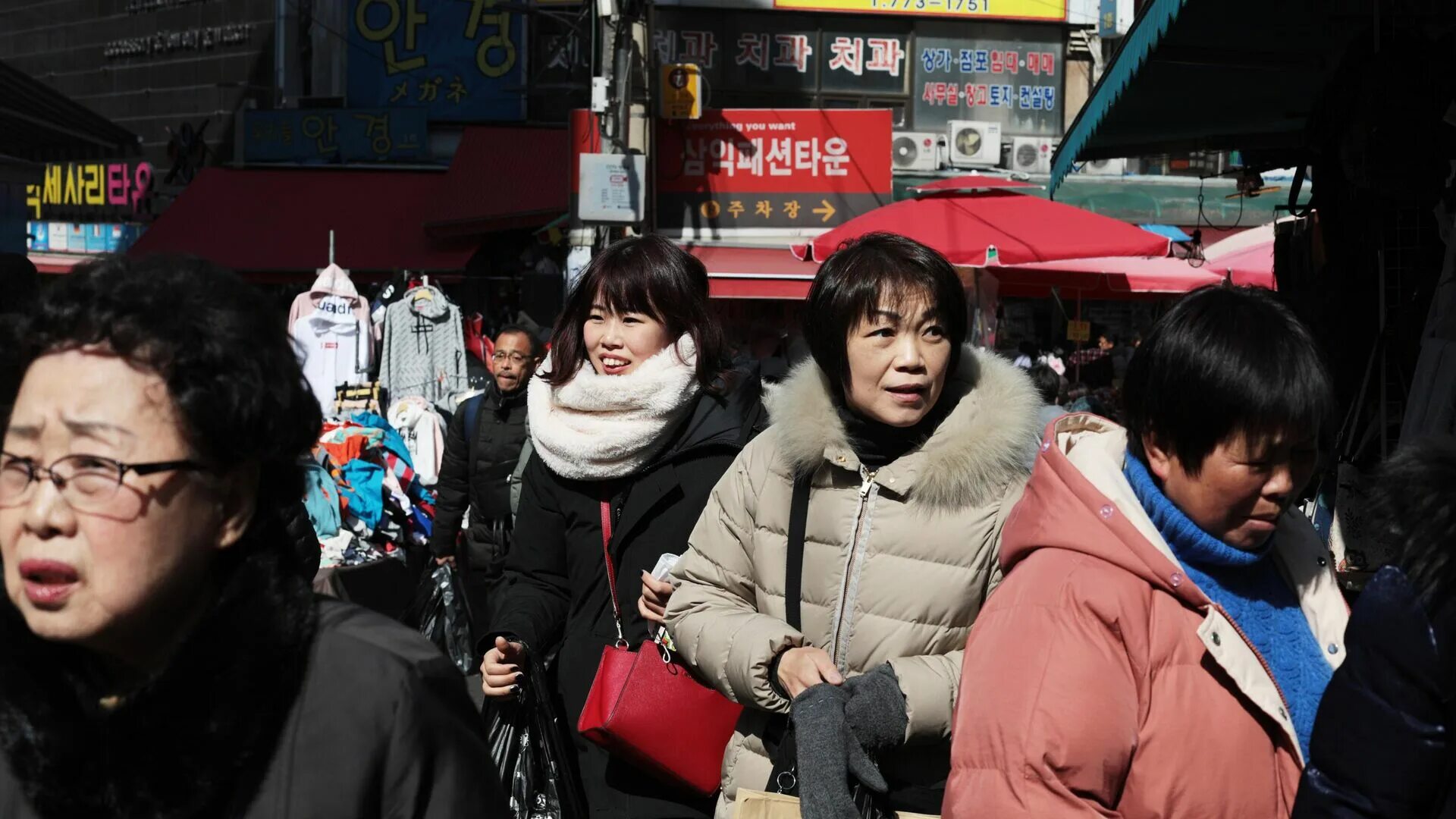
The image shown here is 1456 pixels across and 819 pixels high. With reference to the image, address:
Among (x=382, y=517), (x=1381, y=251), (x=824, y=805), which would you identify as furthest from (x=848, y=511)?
(x=382, y=517)

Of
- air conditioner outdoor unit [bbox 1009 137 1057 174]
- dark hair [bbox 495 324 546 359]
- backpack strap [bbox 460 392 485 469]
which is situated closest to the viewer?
backpack strap [bbox 460 392 485 469]

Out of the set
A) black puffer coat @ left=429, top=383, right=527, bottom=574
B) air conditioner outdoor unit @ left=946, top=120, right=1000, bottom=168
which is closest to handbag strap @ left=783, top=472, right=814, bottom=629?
black puffer coat @ left=429, top=383, right=527, bottom=574

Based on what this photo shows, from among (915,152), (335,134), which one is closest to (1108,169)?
(915,152)

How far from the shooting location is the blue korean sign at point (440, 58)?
59.8ft

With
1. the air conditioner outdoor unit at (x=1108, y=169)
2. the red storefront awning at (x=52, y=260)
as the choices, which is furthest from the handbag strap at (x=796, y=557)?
the red storefront awning at (x=52, y=260)

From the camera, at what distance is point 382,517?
7.91 metres

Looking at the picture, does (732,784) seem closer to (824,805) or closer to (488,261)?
(824,805)

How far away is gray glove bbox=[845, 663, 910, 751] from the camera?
7.98ft

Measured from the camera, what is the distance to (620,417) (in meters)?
3.52

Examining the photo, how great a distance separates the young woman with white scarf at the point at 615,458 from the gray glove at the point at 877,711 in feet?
3.34

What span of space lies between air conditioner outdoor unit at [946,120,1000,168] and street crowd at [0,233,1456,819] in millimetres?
15479

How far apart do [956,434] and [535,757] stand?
1451 millimetres

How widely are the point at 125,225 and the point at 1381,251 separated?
67.7 ft

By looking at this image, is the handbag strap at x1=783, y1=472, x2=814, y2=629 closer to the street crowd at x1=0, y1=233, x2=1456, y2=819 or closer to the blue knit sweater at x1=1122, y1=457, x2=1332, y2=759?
the street crowd at x1=0, y1=233, x2=1456, y2=819
